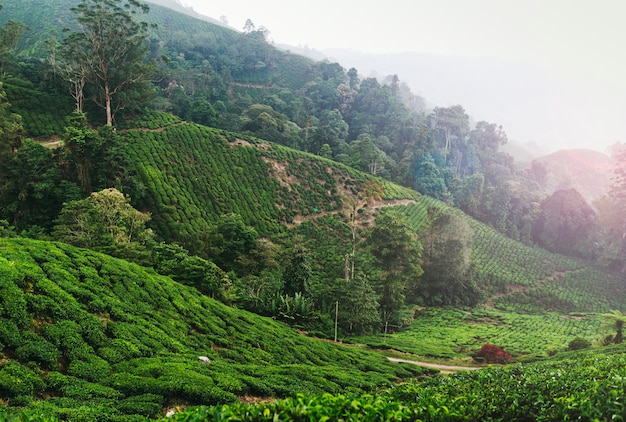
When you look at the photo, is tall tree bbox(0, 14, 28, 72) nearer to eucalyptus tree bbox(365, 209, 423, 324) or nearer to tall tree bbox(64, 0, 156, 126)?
tall tree bbox(64, 0, 156, 126)

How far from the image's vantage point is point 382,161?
216 feet

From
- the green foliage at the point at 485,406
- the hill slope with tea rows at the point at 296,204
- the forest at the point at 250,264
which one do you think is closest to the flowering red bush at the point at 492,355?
the forest at the point at 250,264

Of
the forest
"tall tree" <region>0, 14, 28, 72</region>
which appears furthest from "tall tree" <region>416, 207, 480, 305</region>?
"tall tree" <region>0, 14, 28, 72</region>

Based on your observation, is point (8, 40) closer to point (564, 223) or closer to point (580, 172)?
point (564, 223)

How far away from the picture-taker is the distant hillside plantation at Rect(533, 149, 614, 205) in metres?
104

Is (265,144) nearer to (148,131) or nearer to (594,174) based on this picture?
(148,131)

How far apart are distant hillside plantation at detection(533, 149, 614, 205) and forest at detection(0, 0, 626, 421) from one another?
46381 mm

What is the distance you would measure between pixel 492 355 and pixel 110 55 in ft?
147

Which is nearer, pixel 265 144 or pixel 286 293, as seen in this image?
pixel 286 293

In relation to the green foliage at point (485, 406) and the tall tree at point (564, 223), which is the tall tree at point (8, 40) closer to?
the green foliage at point (485, 406)

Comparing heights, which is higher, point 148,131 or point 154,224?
point 148,131

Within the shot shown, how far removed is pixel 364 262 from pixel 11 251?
31.7 metres

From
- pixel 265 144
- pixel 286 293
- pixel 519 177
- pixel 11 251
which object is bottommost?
pixel 286 293

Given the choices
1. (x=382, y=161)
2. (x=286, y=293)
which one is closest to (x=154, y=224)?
(x=286, y=293)
